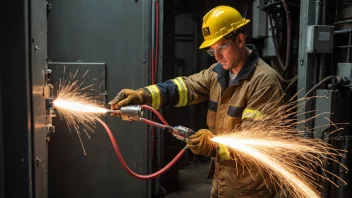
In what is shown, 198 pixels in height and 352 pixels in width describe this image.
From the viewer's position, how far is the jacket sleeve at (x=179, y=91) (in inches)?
105

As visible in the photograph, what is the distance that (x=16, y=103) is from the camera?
1403 mm

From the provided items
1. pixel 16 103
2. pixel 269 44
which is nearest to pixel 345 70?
pixel 269 44

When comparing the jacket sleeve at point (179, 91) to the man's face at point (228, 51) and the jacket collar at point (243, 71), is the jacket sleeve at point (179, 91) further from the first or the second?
the man's face at point (228, 51)

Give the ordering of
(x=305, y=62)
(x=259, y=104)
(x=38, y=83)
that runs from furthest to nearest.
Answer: (x=305, y=62) → (x=259, y=104) → (x=38, y=83)

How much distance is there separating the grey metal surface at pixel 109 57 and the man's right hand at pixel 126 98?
84 centimetres

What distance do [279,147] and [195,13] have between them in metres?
3.78

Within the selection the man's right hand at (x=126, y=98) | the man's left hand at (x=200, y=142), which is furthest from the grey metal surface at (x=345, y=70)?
the man's right hand at (x=126, y=98)

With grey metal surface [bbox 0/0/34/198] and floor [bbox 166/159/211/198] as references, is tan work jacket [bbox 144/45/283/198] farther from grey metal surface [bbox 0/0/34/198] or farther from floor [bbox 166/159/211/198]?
floor [bbox 166/159/211/198]

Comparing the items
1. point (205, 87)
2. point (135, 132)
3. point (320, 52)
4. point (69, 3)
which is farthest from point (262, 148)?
point (69, 3)

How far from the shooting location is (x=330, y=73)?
3172mm

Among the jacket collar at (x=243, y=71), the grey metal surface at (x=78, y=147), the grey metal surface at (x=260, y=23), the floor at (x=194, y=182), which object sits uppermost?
the grey metal surface at (x=260, y=23)

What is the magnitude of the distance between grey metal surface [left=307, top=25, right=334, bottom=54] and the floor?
2.47m

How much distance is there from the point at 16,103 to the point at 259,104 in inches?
60.3

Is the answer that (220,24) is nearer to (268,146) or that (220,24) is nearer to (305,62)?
(268,146)
